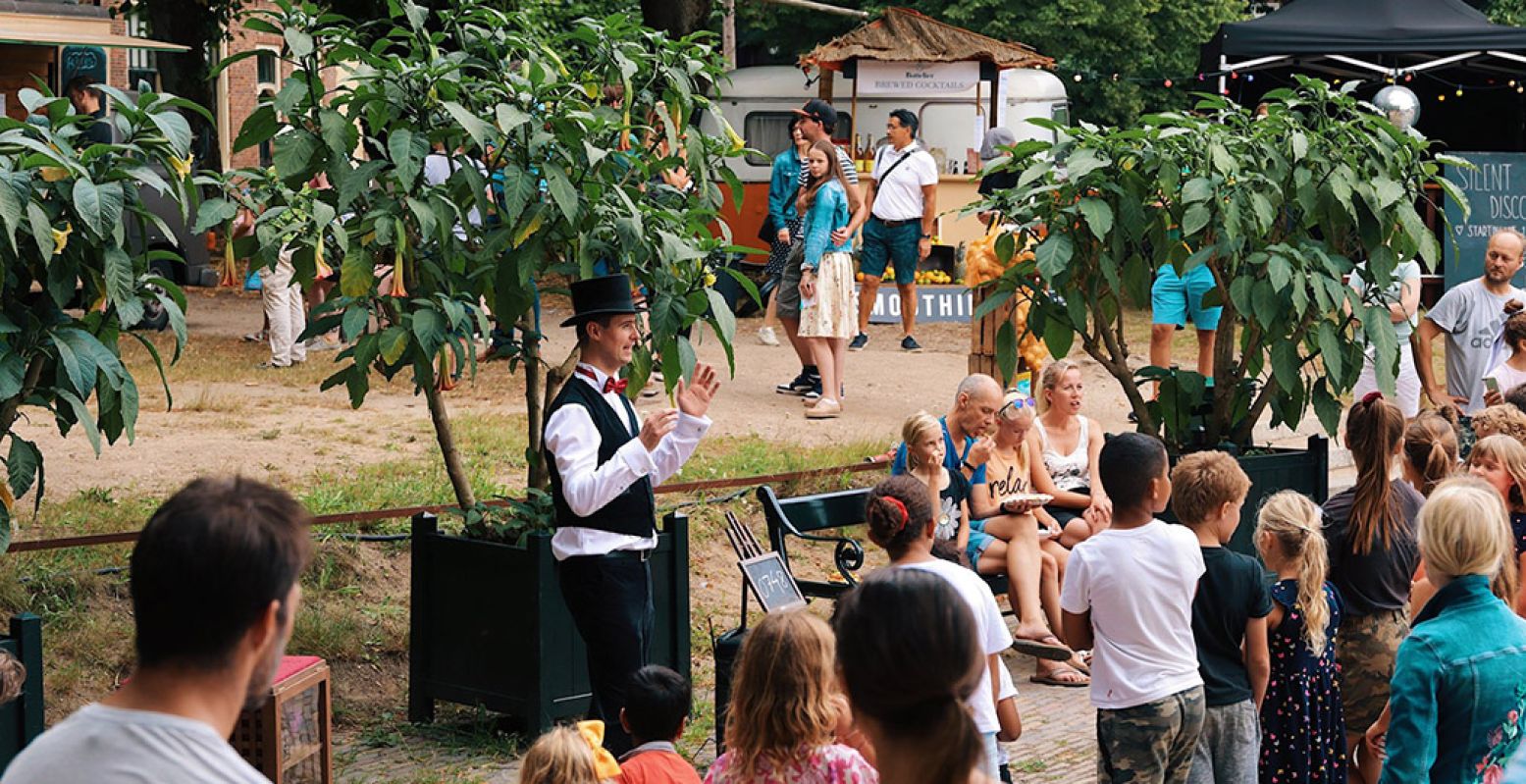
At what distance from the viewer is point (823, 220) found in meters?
12.3

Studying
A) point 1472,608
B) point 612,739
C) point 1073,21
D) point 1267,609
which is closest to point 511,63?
point 612,739

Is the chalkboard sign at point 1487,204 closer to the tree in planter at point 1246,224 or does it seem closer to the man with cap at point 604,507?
the tree in planter at point 1246,224

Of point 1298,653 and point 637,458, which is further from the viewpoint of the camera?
point 637,458

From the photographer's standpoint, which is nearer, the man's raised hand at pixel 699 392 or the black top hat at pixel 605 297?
the man's raised hand at pixel 699 392

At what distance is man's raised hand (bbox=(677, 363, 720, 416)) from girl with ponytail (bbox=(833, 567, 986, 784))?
268cm

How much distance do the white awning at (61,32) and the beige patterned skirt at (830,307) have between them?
28.2ft

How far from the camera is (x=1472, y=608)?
452 cm

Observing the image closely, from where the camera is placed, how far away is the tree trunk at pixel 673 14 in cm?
1745

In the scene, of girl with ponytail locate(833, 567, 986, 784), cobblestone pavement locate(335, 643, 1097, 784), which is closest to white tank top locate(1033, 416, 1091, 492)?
cobblestone pavement locate(335, 643, 1097, 784)

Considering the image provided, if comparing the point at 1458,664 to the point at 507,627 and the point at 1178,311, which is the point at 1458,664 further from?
the point at 1178,311

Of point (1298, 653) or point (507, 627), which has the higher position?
point (1298, 653)

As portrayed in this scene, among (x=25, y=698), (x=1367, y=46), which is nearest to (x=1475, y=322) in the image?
(x=25, y=698)

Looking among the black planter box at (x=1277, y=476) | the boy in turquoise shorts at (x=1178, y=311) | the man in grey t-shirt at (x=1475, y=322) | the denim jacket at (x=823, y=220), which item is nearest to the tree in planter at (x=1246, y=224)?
the black planter box at (x=1277, y=476)

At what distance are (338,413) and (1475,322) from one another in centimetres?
703
